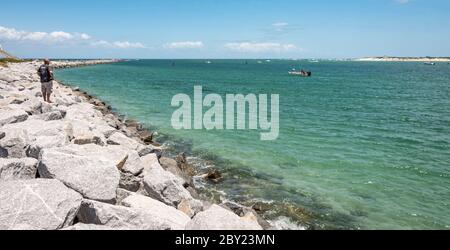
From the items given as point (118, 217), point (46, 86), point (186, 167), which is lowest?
point (186, 167)

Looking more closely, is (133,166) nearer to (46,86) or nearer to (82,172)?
(82,172)

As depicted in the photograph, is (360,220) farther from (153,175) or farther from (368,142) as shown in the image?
(368,142)

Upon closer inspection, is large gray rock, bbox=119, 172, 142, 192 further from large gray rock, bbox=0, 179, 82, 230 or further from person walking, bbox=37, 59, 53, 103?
person walking, bbox=37, 59, 53, 103

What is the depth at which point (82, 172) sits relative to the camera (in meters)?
7.99

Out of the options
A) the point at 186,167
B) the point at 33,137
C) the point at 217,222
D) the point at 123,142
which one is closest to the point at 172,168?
the point at 123,142

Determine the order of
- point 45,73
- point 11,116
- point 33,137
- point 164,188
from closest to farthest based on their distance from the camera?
point 164,188, point 33,137, point 11,116, point 45,73

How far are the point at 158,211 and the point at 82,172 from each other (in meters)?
1.87

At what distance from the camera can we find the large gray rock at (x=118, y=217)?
6500mm

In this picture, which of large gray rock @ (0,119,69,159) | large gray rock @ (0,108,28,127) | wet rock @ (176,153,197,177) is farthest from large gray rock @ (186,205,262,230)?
large gray rock @ (0,108,28,127)
